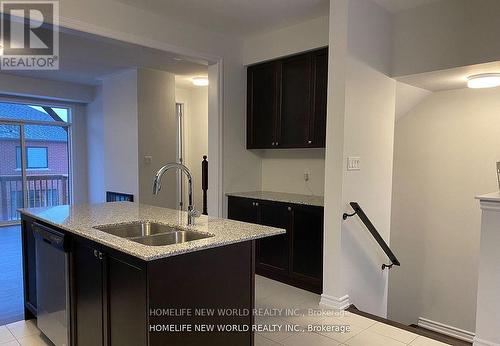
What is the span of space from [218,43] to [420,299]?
13.2 feet

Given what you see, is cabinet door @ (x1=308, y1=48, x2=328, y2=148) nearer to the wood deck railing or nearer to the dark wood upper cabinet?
the dark wood upper cabinet

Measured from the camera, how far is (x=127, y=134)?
5.41m

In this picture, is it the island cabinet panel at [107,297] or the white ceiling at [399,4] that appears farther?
the white ceiling at [399,4]

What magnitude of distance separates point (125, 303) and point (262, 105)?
117 inches

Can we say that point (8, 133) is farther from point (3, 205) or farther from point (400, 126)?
point (400, 126)

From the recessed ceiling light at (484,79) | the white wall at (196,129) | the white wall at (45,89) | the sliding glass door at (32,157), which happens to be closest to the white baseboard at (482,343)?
the recessed ceiling light at (484,79)

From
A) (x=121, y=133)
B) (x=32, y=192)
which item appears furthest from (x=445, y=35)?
(x=32, y=192)

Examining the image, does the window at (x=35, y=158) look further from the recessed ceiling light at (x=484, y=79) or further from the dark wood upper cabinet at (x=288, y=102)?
the recessed ceiling light at (x=484, y=79)

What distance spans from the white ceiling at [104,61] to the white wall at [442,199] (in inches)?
113

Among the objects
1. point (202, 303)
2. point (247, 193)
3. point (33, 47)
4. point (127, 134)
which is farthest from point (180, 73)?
point (202, 303)

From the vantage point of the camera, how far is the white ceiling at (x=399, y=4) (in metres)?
3.12

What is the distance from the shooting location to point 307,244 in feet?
11.2

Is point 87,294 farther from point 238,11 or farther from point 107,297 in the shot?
point 238,11

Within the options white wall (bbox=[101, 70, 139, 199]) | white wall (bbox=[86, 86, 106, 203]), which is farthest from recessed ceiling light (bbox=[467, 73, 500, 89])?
white wall (bbox=[86, 86, 106, 203])
